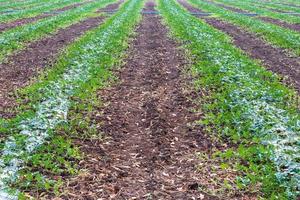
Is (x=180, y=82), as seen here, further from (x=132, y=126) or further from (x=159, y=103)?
(x=132, y=126)

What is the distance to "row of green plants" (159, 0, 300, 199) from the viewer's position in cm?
664

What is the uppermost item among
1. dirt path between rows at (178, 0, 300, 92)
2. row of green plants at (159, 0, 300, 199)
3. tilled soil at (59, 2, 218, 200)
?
row of green plants at (159, 0, 300, 199)

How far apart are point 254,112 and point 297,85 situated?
12.8ft

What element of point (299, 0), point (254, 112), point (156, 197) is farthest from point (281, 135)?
point (299, 0)

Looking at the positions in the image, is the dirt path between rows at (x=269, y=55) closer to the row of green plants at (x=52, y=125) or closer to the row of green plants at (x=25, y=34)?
the row of green plants at (x=52, y=125)

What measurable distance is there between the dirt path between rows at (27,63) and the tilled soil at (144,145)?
8.54 ft

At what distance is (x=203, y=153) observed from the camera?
7.84 metres

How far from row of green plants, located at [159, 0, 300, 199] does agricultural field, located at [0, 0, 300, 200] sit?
3 cm

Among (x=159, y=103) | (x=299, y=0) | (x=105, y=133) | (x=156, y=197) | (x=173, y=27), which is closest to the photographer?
(x=156, y=197)

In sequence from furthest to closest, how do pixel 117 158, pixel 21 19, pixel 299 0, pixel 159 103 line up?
pixel 299 0, pixel 21 19, pixel 159 103, pixel 117 158

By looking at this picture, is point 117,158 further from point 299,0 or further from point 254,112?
point 299,0

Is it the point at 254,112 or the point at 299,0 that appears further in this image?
the point at 299,0

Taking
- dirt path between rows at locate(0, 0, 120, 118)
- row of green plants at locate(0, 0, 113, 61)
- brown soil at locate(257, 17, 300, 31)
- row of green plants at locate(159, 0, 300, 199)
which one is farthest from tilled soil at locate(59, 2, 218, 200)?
brown soil at locate(257, 17, 300, 31)

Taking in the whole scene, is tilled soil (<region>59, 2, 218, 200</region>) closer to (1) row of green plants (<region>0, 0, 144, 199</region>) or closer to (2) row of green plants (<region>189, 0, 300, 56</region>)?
(1) row of green plants (<region>0, 0, 144, 199</region>)
